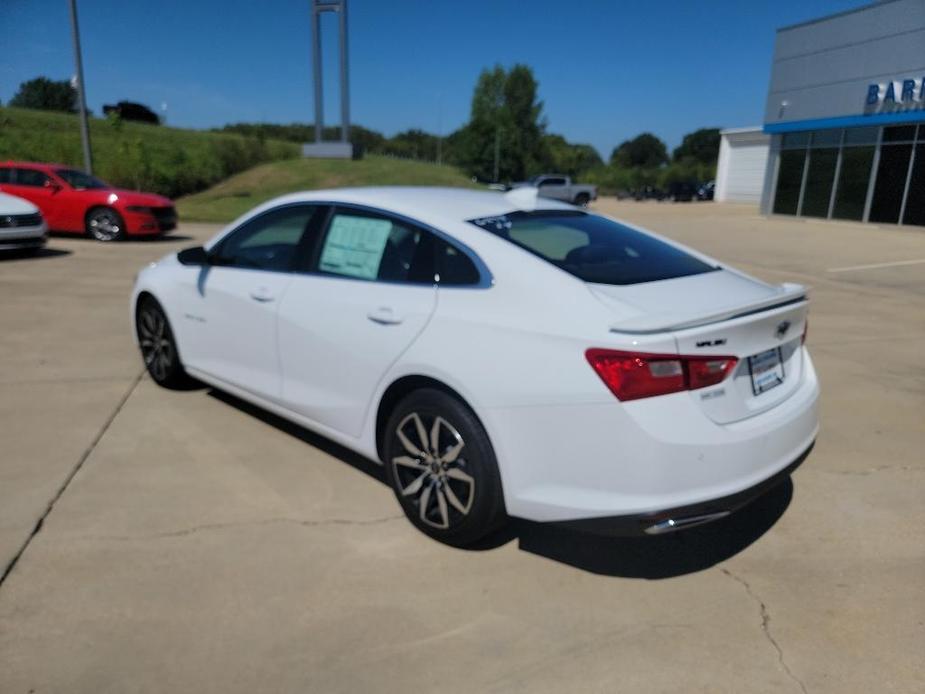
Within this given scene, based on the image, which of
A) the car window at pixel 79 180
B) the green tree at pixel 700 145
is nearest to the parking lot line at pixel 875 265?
the car window at pixel 79 180

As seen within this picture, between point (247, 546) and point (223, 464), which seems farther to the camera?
point (223, 464)

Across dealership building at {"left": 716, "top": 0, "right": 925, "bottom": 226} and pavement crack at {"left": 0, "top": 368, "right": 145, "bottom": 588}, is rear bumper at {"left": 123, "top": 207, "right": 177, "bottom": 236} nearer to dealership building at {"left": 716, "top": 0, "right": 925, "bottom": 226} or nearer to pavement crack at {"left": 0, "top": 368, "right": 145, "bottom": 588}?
pavement crack at {"left": 0, "top": 368, "right": 145, "bottom": 588}

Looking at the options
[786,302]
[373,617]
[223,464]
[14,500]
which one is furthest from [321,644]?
[786,302]

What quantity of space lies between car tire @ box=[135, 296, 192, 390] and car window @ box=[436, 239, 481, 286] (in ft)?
8.32

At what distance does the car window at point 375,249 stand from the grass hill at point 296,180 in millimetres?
21985

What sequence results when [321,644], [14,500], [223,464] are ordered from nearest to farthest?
[321,644] → [14,500] → [223,464]

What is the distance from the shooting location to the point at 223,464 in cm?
397

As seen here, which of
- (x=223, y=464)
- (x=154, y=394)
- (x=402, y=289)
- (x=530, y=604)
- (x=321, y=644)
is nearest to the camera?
(x=321, y=644)

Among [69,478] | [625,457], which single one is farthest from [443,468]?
[69,478]

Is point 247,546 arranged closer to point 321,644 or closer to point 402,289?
point 321,644

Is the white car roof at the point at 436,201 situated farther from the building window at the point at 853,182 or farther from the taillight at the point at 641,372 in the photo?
the building window at the point at 853,182

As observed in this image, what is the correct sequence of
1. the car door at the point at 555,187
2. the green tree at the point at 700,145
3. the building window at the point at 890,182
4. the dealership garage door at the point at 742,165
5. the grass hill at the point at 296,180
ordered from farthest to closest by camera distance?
the green tree at the point at 700,145 < the dealership garage door at the point at 742,165 < the car door at the point at 555,187 < the grass hill at the point at 296,180 < the building window at the point at 890,182

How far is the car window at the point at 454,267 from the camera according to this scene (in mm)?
3068

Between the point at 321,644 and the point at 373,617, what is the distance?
23cm
